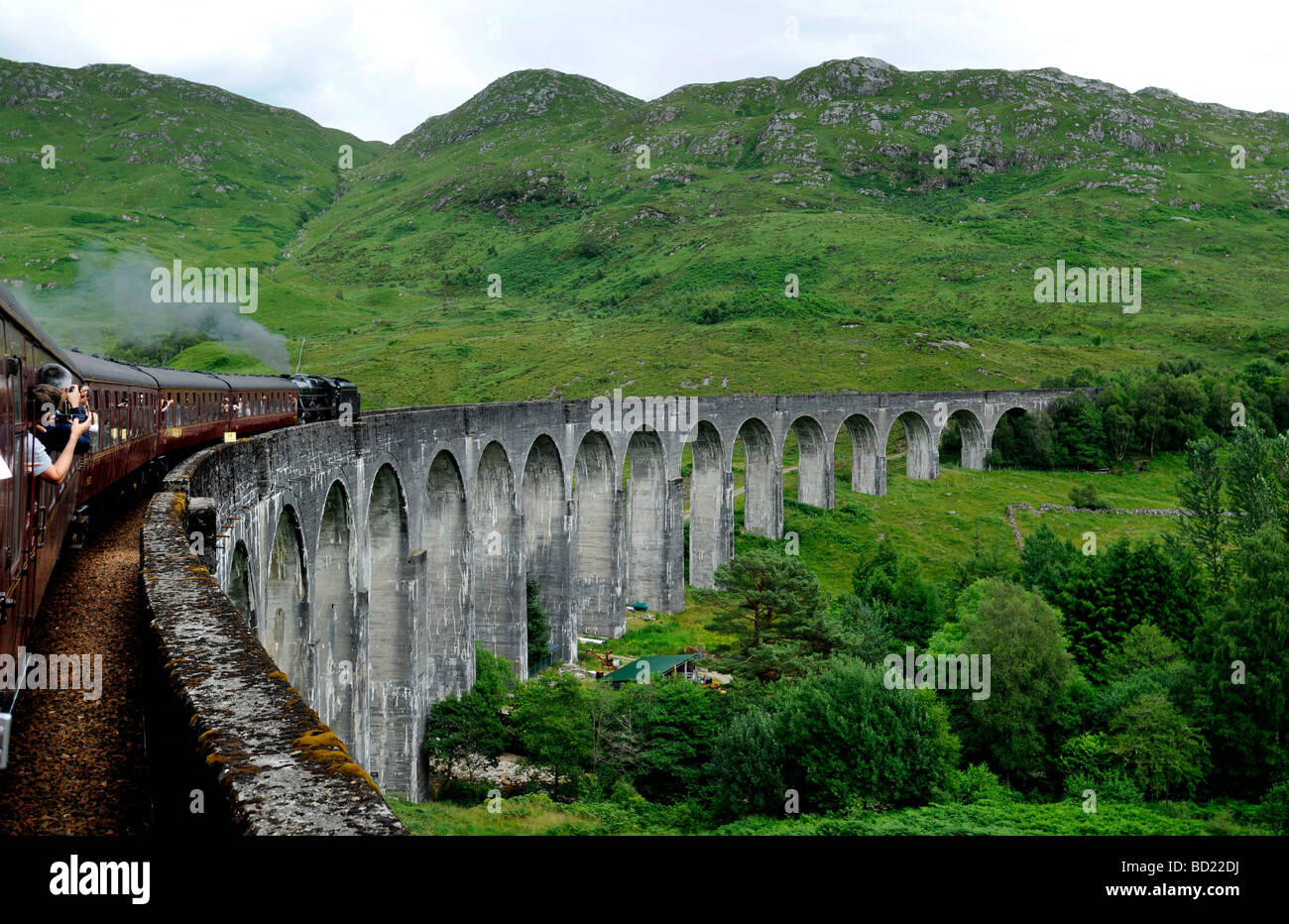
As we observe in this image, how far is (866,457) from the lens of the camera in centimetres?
7375

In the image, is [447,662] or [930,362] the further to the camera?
[930,362]

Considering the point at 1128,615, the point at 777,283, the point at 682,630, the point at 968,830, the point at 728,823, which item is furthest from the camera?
the point at 777,283

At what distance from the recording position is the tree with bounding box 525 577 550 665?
40750 millimetres

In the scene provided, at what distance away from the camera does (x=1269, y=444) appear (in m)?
49.3

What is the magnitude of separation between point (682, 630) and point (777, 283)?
9955 centimetres

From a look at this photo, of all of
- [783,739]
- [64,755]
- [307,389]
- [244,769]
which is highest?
[307,389]

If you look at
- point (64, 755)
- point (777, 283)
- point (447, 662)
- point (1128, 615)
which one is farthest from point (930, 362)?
point (64, 755)

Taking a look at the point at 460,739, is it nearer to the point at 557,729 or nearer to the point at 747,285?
the point at 557,729

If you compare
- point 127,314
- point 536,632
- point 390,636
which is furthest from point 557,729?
point 127,314

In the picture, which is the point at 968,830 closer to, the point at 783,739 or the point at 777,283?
the point at 783,739

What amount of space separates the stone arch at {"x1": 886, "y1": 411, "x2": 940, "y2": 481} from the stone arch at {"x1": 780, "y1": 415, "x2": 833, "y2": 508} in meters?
13.0

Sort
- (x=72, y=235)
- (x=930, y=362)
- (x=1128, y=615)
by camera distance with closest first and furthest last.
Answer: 1. (x=1128, y=615)
2. (x=930, y=362)
3. (x=72, y=235)

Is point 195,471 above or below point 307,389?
below

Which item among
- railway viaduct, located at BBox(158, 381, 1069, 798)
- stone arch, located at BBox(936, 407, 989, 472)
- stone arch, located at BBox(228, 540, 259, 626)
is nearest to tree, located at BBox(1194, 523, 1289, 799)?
railway viaduct, located at BBox(158, 381, 1069, 798)
